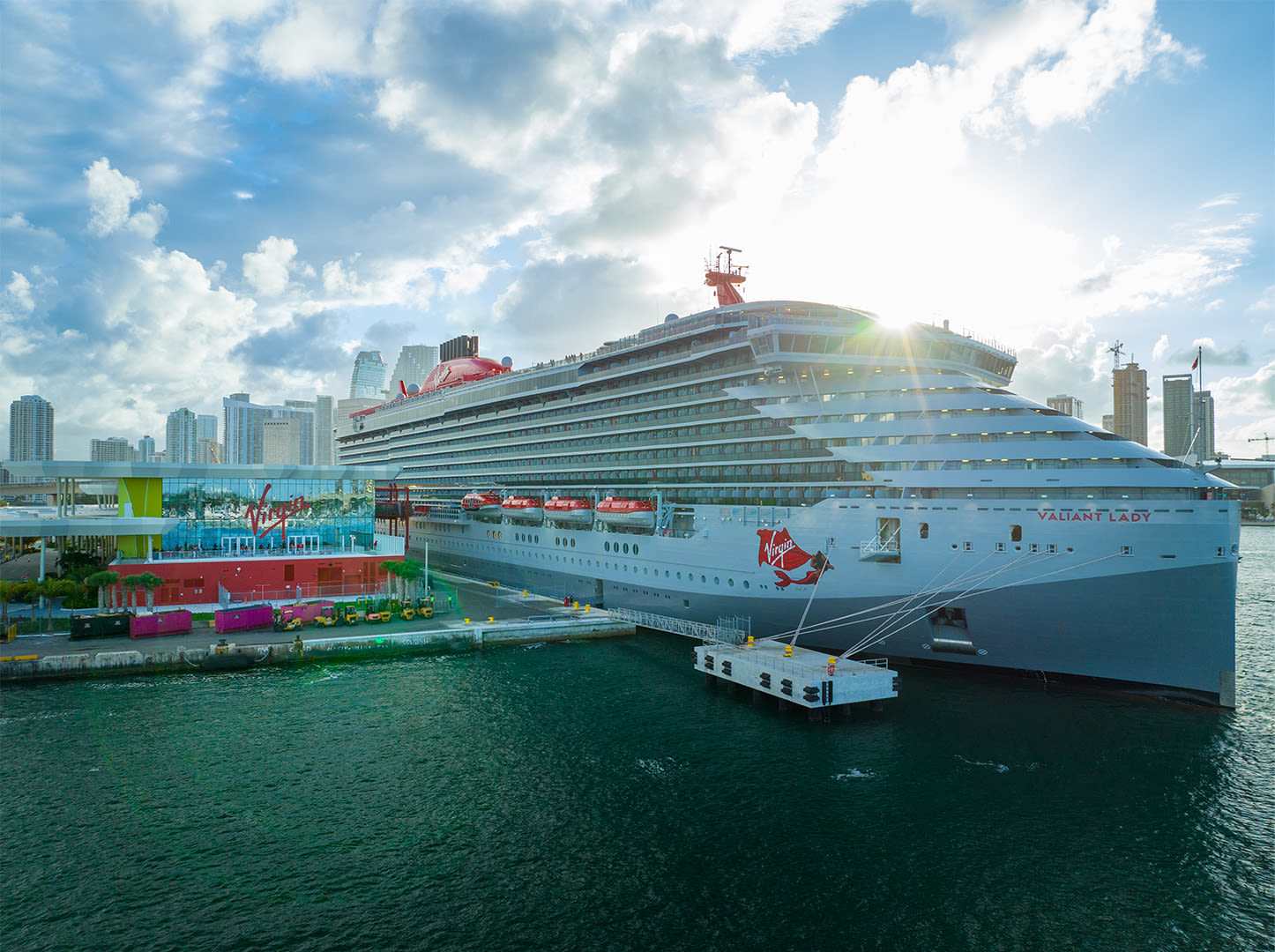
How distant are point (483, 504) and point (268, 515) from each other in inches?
608

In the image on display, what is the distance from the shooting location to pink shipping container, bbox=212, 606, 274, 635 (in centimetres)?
3644

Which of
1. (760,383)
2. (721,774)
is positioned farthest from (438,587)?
(721,774)

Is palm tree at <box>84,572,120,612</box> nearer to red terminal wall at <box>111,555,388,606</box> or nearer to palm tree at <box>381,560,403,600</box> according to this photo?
red terminal wall at <box>111,555,388,606</box>

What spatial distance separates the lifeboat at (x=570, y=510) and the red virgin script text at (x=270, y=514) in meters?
Result: 16.3

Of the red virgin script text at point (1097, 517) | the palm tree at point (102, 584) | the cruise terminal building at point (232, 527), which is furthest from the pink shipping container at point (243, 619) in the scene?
the red virgin script text at point (1097, 517)

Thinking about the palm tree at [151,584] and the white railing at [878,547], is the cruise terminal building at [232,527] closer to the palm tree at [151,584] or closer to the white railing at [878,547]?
the palm tree at [151,584]

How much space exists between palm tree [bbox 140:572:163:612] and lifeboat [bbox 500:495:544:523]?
70.9ft

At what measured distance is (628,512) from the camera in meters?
40.9

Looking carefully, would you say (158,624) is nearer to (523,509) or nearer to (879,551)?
(523,509)

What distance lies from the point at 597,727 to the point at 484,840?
26.4ft

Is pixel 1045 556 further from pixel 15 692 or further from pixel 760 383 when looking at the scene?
pixel 15 692

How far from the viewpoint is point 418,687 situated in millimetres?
30359

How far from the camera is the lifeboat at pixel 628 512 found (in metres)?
40.5

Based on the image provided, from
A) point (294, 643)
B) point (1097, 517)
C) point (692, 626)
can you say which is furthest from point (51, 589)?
point (1097, 517)
